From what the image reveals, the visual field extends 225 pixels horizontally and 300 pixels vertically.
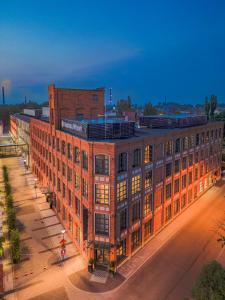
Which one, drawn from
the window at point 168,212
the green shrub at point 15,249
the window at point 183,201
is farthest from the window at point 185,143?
the green shrub at point 15,249

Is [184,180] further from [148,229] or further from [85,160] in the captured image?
[85,160]

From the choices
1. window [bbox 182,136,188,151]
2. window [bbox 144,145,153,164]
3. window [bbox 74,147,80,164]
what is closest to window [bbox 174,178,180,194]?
window [bbox 182,136,188,151]

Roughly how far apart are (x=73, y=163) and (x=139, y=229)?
1334cm

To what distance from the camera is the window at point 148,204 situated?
35.2 m

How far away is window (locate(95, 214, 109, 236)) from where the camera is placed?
30.1m

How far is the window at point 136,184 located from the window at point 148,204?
9.66 ft

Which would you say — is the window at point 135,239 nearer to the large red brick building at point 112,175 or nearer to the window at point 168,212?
the large red brick building at point 112,175

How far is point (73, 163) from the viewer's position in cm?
3509

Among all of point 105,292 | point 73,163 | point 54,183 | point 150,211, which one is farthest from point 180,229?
point 54,183

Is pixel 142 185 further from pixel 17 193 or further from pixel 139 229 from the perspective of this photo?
pixel 17 193

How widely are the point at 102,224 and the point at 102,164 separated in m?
7.74

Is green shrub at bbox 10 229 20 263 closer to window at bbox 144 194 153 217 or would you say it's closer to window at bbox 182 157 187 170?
window at bbox 144 194 153 217

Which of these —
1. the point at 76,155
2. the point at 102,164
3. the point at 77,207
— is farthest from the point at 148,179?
the point at 77,207

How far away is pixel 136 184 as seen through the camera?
32.5 m
